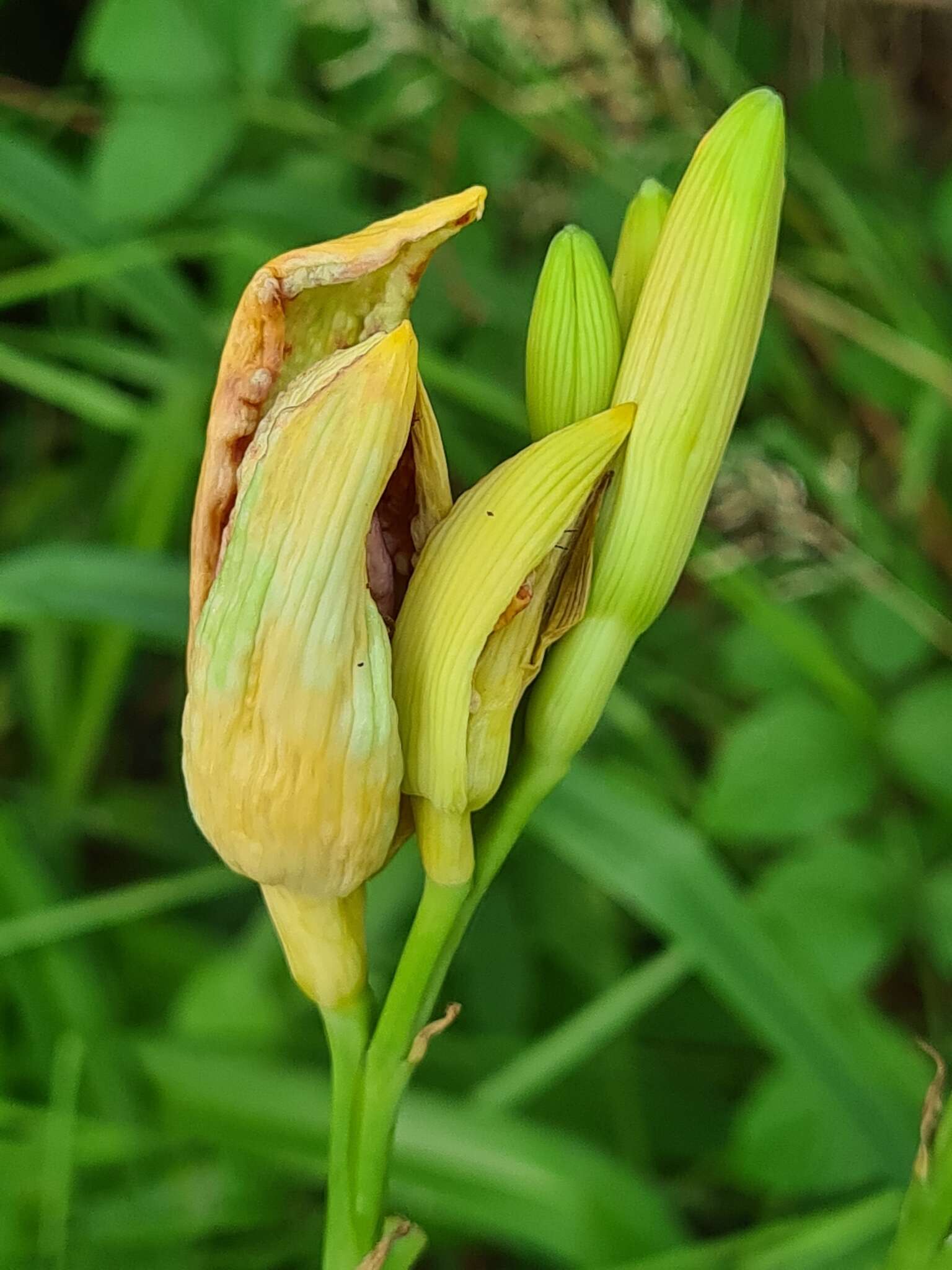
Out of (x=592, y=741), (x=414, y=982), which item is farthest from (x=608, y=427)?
(x=592, y=741)

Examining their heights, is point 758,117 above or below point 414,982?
above

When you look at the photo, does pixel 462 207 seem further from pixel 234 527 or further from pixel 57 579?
pixel 57 579

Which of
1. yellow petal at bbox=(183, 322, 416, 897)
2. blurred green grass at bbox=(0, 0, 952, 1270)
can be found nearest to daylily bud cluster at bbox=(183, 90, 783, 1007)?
yellow petal at bbox=(183, 322, 416, 897)

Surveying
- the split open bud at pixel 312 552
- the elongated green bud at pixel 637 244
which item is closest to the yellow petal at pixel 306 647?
the split open bud at pixel 312 552

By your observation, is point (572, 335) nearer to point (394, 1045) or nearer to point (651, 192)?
point (651, 192)

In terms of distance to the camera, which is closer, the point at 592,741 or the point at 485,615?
the point at 485,615

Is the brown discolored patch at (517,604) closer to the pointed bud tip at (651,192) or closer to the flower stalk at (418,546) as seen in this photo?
the flower stalk at (418,546)

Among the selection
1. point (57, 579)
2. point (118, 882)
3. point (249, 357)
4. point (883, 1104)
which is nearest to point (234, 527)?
point (249, 357)
